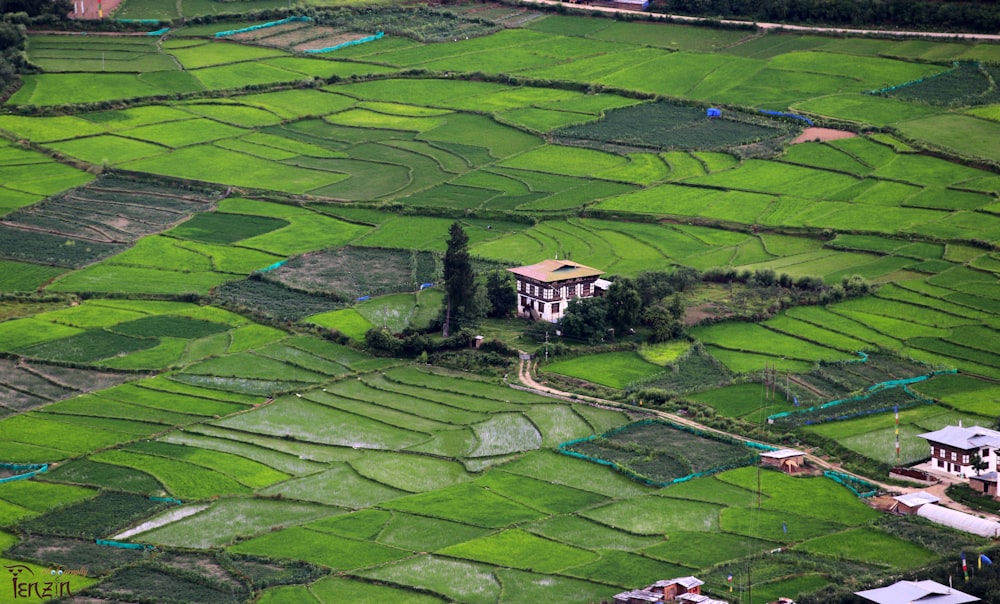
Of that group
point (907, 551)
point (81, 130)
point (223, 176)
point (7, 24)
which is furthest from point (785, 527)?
point (7, 24)

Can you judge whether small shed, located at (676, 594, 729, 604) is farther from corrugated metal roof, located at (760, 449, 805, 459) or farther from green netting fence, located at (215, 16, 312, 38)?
green netting fence, located at (215, 16, 312, 38)

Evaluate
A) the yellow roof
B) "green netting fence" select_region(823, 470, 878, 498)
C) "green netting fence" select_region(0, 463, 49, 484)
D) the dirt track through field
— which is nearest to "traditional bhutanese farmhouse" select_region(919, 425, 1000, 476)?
"green netting fence" select_region(823, 470, 878, 498)

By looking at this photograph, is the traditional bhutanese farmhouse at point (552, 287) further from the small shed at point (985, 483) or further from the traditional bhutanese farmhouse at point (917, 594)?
the traditional bhutanese farmhouse at point (917, 594)

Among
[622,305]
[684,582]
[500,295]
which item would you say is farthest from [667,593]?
[500,295]

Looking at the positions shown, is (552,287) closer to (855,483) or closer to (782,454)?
(782,454)

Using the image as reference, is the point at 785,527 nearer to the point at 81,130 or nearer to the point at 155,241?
the point at 155,241
